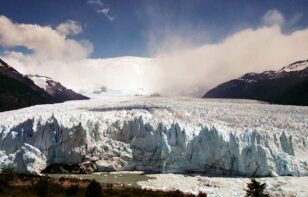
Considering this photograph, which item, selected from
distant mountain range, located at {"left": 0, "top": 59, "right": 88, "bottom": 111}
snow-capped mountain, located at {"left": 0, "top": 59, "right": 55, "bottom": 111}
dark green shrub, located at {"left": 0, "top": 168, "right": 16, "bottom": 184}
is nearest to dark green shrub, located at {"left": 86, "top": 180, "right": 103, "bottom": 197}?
dark green shrub, located at {"left": 0, "top": 168, "right": 16, "bottom": 184}

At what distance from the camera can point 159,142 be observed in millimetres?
29781

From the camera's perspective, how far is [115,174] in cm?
2908

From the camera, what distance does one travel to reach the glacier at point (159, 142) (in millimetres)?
28141

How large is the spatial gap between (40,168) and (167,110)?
10923mm

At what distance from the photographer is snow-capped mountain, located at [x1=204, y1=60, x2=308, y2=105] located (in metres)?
138

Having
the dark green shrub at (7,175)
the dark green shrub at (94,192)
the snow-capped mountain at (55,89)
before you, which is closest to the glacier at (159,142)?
the dark green shrub at (7,175)

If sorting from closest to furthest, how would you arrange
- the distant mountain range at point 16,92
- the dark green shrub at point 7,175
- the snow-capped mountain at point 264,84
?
the dark green shrub at point 7,175, the distant mountain range at point 16,92, the snow-capped mountain at point 264,84

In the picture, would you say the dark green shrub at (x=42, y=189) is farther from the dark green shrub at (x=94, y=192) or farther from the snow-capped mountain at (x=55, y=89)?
the snow-capped mountain at (x=55, y=89)

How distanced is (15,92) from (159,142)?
3392 inches

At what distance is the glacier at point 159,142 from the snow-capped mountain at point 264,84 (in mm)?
99880

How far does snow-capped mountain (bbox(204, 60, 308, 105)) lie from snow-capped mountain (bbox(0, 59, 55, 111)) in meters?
65.9

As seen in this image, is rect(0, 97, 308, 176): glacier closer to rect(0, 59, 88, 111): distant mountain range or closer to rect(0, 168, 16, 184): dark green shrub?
rect(0, 168, 16, 184): dark green shrub

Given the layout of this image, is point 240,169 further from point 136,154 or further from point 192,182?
point 136,154

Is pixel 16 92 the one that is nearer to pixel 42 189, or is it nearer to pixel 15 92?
pixel 15 92
